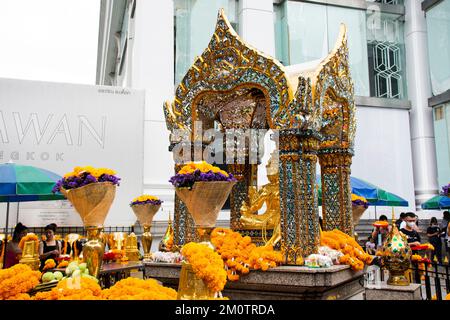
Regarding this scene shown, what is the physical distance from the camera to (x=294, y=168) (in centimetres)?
549

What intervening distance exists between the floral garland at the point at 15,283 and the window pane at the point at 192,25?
9727mm

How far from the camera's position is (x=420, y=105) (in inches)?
568

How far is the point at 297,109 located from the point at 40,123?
293 inches

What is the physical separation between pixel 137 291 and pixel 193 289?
765mm

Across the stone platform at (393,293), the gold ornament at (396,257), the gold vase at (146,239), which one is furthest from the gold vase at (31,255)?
the gold ornament at (396,257)

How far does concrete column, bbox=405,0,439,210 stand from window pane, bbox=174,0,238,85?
6446mm

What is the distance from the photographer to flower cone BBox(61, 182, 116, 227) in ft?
15.5

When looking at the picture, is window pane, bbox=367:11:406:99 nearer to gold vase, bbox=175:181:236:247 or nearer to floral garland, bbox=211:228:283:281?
floral garland, bbox=211:228:283:281

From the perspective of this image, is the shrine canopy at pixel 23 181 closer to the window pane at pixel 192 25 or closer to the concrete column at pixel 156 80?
the concrete column at pixel 156 80

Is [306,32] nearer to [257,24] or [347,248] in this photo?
[257,24]

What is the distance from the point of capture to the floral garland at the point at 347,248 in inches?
226

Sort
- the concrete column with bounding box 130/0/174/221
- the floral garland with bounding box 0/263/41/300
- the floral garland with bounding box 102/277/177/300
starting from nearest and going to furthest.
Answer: the floral garland with bounding box 102/277/177/300
the floral garland with bounding box 0/263/41/300
the concrete column with bounding box 130/0/174/221

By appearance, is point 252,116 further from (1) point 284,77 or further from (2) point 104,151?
(2) point 104,151

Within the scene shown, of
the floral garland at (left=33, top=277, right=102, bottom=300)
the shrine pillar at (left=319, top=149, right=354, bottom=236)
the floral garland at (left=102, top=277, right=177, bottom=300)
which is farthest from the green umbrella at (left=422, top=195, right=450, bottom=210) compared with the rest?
the floral garland at (left=33, top=277, right=102, bottom=300)
